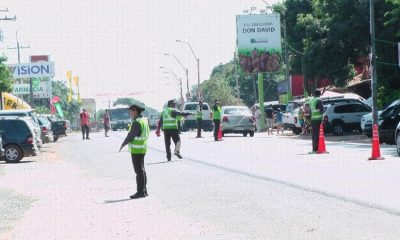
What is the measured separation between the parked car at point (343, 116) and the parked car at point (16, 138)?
16.5 metres

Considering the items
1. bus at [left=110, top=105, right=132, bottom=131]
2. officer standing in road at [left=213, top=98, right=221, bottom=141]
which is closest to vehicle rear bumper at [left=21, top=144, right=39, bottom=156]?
officer standing in road at [left=213, top=98, right=221, bottom=141]

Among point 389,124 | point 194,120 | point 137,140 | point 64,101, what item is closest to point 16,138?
point 389,124

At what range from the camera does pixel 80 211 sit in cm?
1315

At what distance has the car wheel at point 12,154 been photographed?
28.7m

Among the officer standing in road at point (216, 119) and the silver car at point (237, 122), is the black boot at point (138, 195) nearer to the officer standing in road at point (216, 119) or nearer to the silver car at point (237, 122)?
the officer standing in road at point (216, 119)

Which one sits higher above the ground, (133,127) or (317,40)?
(317,40)

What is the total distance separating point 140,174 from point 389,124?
16146mm

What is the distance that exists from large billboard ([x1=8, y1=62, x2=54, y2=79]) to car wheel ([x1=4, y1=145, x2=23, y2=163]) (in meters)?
64.3

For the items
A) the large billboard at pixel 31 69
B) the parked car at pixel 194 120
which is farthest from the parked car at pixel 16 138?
the large billboard at pixel 31 69

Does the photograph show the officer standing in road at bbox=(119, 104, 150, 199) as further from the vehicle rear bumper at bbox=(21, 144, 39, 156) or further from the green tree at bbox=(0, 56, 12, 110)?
the green tree at bbox=(0, 56, 12, 110)

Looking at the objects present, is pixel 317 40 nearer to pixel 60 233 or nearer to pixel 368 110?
pixel 368 110

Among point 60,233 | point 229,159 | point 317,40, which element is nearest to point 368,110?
point 317,40

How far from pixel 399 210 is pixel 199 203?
3266 millimetres

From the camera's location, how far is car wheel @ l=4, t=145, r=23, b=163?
1129 inches
